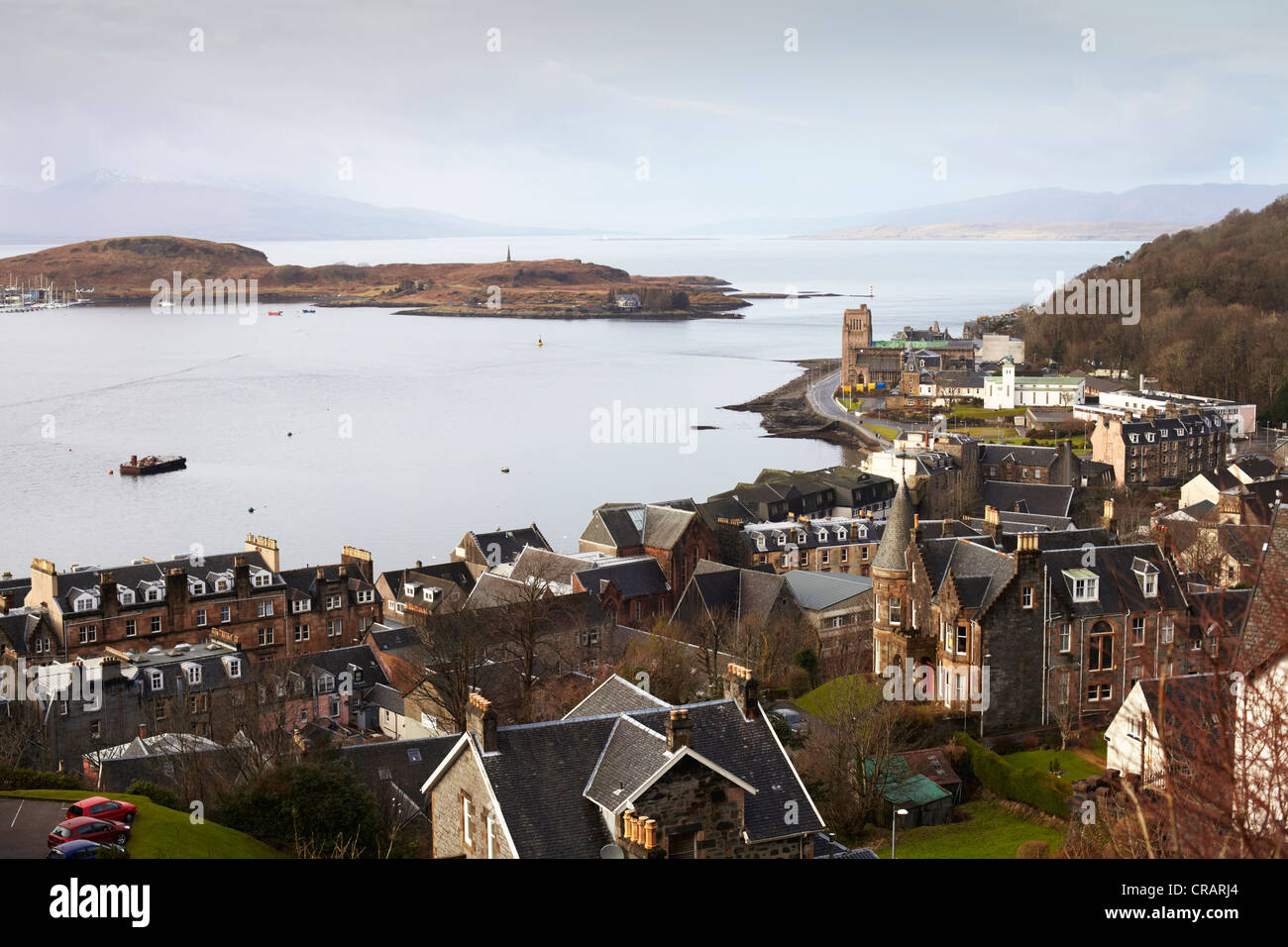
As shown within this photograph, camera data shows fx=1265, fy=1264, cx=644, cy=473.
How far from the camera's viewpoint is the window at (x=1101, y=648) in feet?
81.9

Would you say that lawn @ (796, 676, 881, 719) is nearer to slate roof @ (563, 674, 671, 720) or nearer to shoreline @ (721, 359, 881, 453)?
slate roof @ (563, 674, 671, 720)

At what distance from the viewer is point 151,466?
6806 cm

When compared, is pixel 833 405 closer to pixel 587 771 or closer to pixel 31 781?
pixel 31 781

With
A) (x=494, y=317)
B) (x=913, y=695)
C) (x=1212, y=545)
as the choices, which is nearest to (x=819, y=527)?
(x=1212, y=545)

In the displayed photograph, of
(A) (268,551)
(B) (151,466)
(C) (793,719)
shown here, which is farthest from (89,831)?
(B) (151,466)

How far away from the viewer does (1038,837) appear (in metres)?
19.5

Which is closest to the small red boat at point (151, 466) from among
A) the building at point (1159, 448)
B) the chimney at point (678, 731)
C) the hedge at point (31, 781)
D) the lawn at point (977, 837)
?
the building at point (1159, 448)

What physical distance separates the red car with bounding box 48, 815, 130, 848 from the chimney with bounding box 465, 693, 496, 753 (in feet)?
12.2

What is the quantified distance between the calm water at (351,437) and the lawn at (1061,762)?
29.9m

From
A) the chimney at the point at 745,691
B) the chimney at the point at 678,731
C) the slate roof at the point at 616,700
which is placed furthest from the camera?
the slate roof at the point at 616,700

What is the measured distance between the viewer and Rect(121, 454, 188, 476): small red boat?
221 feet

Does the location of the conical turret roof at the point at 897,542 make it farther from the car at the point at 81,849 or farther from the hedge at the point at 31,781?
the car at the point at 81,849

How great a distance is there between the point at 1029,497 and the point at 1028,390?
150 ft
